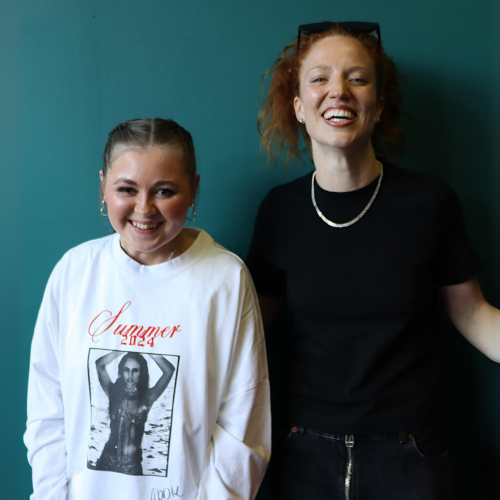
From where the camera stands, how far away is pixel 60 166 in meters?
1.62

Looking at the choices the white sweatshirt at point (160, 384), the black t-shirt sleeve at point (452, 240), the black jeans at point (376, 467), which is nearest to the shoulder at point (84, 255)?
the white sweatshirt at point (160, 384)

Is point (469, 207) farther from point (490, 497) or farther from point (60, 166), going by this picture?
point (60, 166)

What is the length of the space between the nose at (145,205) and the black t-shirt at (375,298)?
43 centimetres

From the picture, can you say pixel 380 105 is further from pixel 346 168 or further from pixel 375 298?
pixel 375 298

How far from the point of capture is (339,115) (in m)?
1.25

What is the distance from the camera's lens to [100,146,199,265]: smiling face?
3.79ft

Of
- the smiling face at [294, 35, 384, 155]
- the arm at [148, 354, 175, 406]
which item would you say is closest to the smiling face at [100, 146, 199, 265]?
the arm at [148, 354, 175, 406]

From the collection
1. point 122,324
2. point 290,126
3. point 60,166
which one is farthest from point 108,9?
point 122,324

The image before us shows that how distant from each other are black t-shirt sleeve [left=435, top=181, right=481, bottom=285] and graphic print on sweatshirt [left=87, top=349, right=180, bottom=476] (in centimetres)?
74

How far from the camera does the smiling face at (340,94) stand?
1.25 metres

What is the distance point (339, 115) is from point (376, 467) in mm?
895

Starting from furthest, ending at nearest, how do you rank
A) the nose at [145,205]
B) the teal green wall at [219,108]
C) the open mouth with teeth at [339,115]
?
1. the teal green wall at [219,108]
2. the open mouth with teeth at [339,115]
3. the nose at [145,205]

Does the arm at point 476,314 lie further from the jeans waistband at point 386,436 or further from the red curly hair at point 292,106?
the red curly hair at point 292,106

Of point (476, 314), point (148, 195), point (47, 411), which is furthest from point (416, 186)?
point (47, 411)
